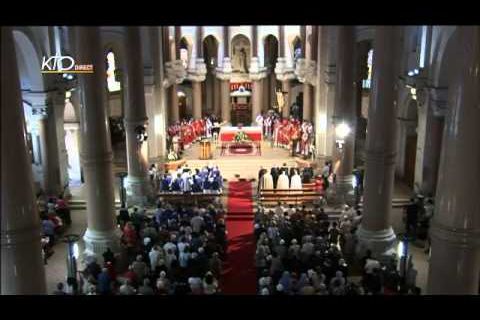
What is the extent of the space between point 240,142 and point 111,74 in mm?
8597

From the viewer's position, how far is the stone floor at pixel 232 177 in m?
16.8

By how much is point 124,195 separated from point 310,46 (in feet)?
48.6

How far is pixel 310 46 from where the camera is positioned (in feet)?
104

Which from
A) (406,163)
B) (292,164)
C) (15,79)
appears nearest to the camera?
(15,79)

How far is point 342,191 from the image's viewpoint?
22281 mm

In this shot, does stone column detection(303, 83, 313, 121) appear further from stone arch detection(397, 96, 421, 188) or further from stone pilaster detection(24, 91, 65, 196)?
stone pilaster detection(24, 91, 65, 196)

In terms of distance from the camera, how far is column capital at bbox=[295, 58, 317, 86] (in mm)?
30359

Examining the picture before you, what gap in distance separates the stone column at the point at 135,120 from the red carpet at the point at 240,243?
11.9 ft

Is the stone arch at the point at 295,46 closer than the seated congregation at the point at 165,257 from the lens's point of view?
No

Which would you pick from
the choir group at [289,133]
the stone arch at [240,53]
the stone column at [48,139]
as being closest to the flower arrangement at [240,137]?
the choir group at [289,133]

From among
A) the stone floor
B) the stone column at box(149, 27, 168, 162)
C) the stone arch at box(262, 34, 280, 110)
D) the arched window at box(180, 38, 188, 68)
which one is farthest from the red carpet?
the stone arch at box(262, 34, 280, 110)

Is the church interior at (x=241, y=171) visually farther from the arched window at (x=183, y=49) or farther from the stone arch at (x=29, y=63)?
the arched window at (x=183, y=49)
